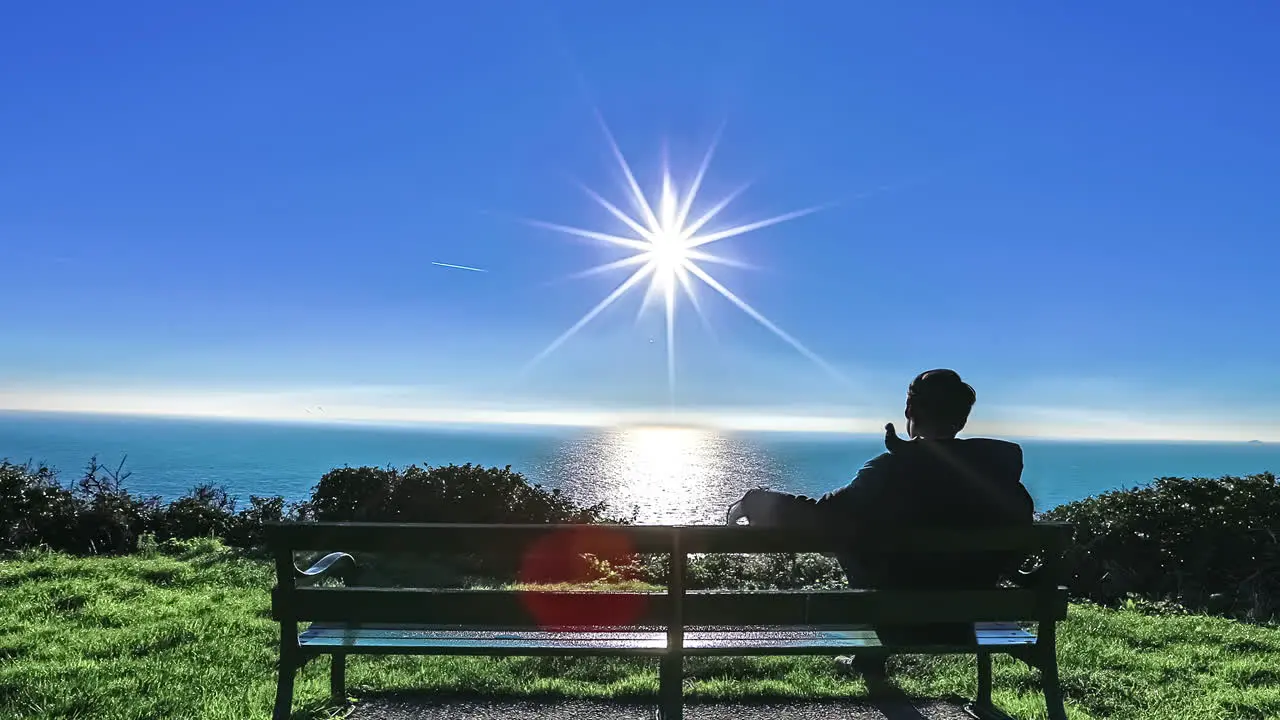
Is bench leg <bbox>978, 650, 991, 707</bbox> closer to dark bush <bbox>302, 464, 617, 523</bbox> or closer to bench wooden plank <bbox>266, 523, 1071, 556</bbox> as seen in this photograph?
bench wooden plank <bbox>266, 523, 1071, 556</bbox>

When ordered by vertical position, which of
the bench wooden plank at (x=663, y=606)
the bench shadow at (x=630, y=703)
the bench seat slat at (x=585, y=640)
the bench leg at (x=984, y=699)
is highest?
the bench wooden plank at (x=663, y=606)

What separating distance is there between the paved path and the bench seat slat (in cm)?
65

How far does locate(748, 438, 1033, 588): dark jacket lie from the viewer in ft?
11.3

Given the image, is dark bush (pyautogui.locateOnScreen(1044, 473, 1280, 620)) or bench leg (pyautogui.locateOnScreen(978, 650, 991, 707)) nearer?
bench leg (pyautogui.locateOnScreen(978, 650, 991, 707))

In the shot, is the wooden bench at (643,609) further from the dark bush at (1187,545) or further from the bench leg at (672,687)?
the dark bush at (1187,545)

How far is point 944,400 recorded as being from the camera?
3676mm

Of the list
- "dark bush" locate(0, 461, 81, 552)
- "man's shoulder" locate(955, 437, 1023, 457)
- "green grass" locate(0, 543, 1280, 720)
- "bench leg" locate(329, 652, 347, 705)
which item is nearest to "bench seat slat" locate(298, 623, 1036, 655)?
"bench leg" locate(329, 652, 347, 705)

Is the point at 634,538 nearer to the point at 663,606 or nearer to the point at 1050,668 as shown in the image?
the point at 663,606

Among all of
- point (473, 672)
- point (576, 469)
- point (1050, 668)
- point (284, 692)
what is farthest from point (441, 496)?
point (576, 469)

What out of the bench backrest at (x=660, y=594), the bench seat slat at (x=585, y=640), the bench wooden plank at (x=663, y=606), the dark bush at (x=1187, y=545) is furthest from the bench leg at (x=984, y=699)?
→ the dark bush at (x=1187, y=545)

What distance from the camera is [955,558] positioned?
11.7ft

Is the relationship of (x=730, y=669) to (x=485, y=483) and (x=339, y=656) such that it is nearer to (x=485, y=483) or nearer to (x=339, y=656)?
(x=339, y=656)

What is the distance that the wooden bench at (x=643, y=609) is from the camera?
324 cm

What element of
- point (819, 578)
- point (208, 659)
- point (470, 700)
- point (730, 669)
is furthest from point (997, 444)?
point (819, 578)
